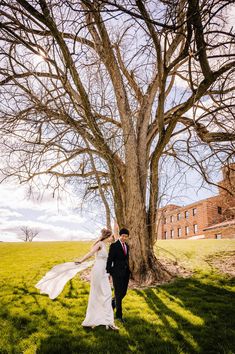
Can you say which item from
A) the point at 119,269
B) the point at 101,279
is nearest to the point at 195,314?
the point at 119,269

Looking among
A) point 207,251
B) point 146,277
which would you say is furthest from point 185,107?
point 207,251

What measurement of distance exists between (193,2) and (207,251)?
13.4 metres

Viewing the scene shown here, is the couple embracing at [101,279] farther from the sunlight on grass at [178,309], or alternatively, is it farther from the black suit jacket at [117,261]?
the sunlight on grass at [178,309]

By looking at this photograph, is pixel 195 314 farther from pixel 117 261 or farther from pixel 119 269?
pixel 117 261

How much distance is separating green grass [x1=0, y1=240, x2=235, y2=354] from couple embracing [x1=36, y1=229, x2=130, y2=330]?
26 centimetres

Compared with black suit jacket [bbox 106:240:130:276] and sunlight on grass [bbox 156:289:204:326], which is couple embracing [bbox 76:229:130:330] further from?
sunlight on grass [bbox 156:289:204:326]

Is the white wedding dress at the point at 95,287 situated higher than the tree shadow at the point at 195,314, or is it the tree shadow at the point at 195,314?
the white wedding dress at the point at 95,287

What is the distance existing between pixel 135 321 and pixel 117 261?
124cm

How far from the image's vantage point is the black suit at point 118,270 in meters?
6.14

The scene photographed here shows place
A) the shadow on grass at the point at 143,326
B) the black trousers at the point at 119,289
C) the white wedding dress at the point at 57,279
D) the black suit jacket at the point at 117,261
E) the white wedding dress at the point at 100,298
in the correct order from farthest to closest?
the black suit jacket at the point at 117,261, the black trousers at the point at 119,289, the white wedding dress at the point at 57,279, the white wedding dress at the point at 100,298, the shadow on grass at the point at 143,326

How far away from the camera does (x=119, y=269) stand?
6.25 meters

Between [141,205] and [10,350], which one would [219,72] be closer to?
[141,205]

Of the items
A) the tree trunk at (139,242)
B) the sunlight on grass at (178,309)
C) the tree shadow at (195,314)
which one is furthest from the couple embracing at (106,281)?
the tree trunk at (139,242)

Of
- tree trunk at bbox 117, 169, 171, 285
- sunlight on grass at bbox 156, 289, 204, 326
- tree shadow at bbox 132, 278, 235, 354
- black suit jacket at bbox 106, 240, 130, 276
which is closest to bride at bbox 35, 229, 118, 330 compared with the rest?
black suit jacket at bbox 106, 240, 130, 276
